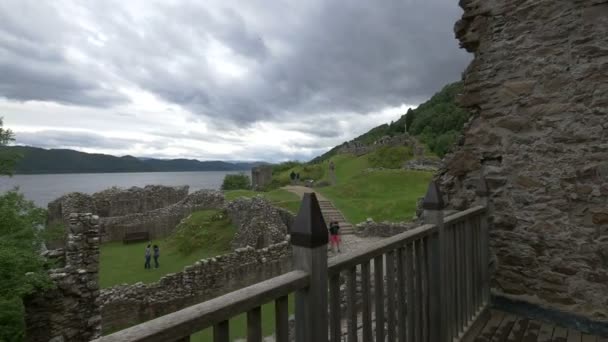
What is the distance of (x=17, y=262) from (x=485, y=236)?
985 centimetres

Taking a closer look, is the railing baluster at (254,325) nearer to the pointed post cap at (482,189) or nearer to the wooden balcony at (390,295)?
the wooden balcony at (390,295)

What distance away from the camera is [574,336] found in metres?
5.03

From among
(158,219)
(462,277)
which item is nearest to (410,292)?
(462,277)

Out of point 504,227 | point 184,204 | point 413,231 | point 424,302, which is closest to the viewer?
point 413,231

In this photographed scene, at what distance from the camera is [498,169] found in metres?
6.07

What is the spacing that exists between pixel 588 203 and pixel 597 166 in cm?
57

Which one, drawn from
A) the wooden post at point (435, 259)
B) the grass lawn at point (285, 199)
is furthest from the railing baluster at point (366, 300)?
the grass lawn at point (285, 199)

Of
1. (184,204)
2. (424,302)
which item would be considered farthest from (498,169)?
(184,204)

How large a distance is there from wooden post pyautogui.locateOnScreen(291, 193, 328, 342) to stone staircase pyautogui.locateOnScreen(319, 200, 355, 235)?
21187mm

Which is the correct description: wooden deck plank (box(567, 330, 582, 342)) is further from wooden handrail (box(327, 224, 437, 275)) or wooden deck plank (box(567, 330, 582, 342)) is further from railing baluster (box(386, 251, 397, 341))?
railing baluster (box(386, 251, 397, 341))

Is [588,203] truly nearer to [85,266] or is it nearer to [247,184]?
[85,266]

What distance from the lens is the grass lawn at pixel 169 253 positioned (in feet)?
58.6

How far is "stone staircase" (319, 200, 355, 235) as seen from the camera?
23.6 meters

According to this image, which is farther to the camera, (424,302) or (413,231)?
(424,302)
